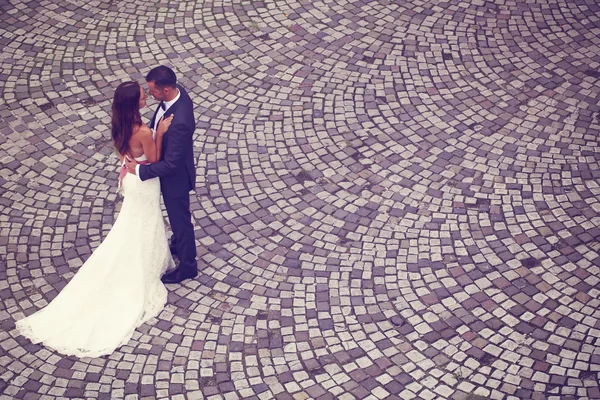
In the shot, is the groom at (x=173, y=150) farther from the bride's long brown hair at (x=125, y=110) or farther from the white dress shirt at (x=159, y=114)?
the bride's long brown hair at (x=125, y=110)

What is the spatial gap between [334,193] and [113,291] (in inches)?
107

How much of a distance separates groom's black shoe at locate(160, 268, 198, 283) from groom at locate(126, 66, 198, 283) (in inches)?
21.2

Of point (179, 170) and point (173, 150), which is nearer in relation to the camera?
point (173, 150)

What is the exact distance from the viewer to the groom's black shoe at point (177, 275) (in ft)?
26.0

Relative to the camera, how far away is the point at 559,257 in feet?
26.5

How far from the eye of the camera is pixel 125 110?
689cm

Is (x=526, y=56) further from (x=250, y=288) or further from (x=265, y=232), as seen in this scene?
(x=250, y=288)

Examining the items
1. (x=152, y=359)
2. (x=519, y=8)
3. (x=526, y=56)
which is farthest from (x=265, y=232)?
(x=519, y=8)

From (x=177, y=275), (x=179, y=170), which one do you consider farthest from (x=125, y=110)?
(x=177, y=275)

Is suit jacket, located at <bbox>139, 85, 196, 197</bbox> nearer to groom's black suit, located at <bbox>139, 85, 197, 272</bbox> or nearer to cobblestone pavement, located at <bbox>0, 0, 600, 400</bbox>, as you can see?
groom's black suit, located at <bbox>139, 85, 197, 272</bbox>

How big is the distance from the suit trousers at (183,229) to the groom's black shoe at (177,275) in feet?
0.14

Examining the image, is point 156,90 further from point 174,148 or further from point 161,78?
point 174,148

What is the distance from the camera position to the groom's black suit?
7117mm

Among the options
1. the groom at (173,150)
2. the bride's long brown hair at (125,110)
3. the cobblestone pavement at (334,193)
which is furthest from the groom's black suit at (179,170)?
the cobblestone pavement at (334,193)
